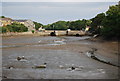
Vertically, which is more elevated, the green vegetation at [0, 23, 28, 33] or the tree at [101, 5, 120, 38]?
the tree at [101, 5, 120, 38]

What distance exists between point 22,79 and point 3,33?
268ft

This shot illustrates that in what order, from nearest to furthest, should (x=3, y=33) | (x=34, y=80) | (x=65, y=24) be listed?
(x=34, y=80), (x=3, y=33), (x=65, y=24)

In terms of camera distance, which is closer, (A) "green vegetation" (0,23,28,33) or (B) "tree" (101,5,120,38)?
(B) "tree" (101,5,120,38)

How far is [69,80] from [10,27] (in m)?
90.7

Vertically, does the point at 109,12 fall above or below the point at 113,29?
above

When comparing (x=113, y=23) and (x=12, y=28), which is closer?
(x=113, y=23)

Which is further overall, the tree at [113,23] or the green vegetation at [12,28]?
the green vegetation at [12,28]

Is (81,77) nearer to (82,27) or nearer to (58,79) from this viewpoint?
(58,79)

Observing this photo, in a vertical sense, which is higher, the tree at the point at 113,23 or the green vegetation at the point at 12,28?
the tree at the point at 113,23

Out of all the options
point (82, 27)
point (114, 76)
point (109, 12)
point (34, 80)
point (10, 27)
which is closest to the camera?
point (34, 80)

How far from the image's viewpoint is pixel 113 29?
148 ft

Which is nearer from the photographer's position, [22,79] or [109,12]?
[22,79]

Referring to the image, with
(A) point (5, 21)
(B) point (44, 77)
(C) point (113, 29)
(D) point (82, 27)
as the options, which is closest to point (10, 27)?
(A) point (5, 21)

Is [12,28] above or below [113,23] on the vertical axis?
below
